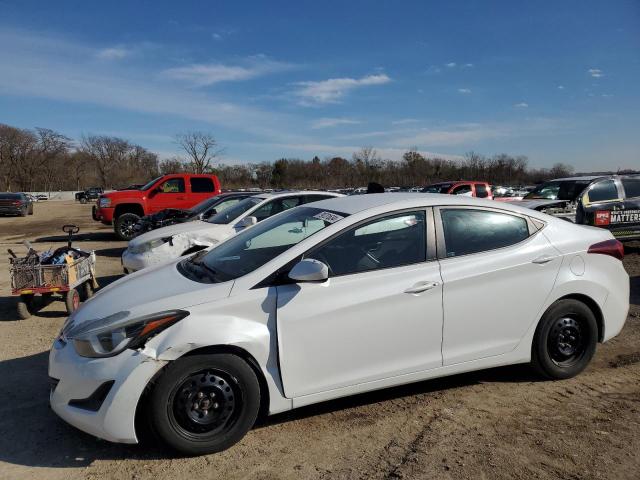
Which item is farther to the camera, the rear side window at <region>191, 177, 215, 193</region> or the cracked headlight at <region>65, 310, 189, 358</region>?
the rear side window at <region>191, 177, 215, 193</region>

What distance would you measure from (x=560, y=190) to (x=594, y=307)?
9242mm

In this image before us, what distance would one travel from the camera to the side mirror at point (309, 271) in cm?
312

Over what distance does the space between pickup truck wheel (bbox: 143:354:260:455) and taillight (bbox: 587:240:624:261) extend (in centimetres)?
301

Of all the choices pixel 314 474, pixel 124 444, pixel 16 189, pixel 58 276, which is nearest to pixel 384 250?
pixel 314 474

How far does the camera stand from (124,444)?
3.21 metres

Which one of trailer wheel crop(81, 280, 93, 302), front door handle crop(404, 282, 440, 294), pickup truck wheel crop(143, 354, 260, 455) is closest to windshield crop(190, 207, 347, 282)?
pickup truck wheel crop(143, 354, 260, 455)

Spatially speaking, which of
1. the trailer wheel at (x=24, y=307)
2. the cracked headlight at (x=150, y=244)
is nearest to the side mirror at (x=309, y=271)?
the trailer wheel at (x=24, y=307)

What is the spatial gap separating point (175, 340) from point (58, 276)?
4.37 meters

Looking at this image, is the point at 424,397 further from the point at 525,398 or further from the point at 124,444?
the point at 124,444

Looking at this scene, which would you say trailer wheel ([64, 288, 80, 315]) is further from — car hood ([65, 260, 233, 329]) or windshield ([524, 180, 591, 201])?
windshield ([524, 180, 591, 201])

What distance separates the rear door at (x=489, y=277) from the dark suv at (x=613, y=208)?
7168mm

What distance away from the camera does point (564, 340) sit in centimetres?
405

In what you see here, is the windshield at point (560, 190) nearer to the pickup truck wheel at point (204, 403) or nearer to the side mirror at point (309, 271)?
the side mirror at point (309, 271)

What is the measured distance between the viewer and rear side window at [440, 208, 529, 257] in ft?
12.4
